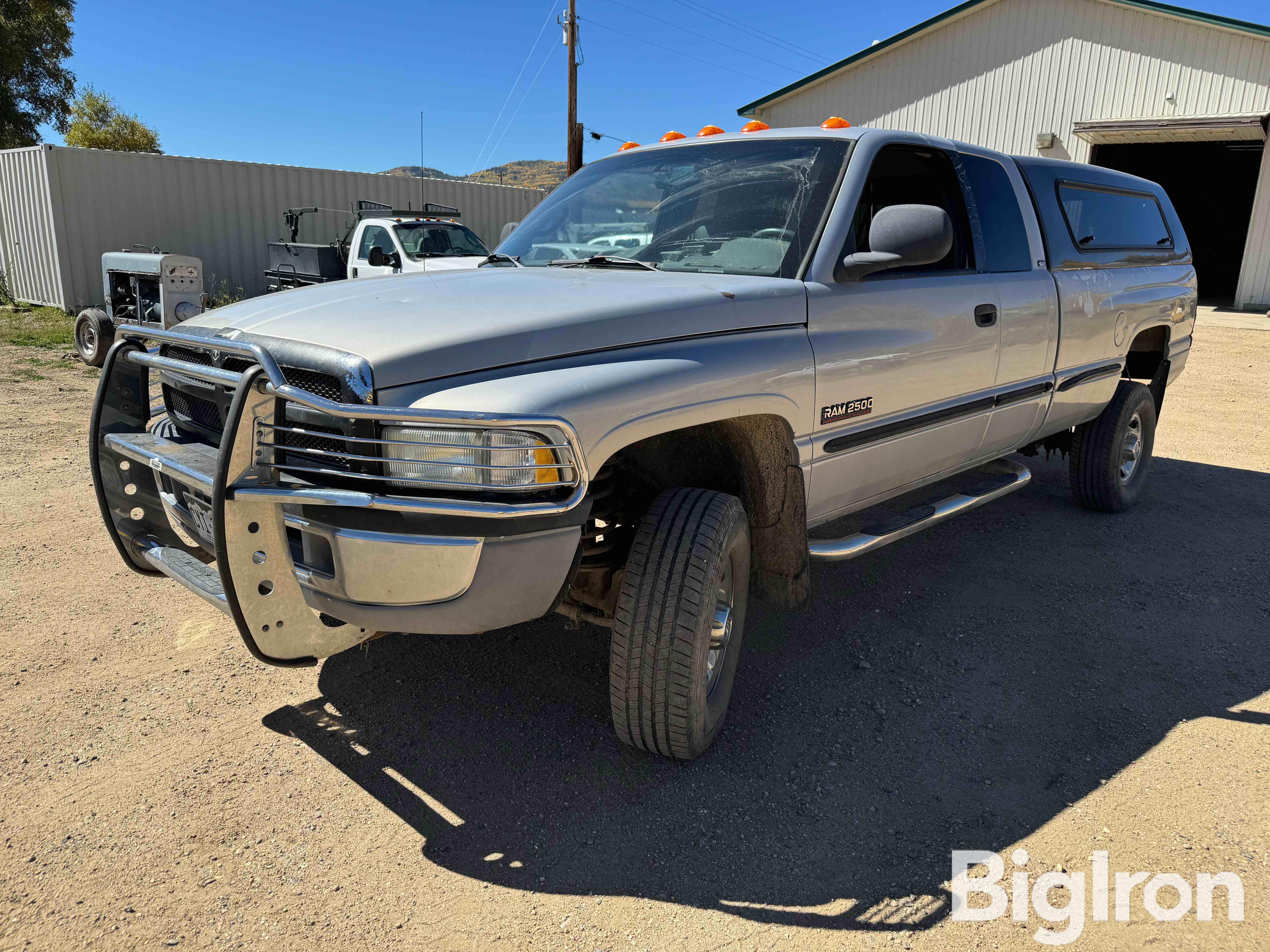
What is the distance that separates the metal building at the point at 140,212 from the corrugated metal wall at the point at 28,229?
0.08 feet

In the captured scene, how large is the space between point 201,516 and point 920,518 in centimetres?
267

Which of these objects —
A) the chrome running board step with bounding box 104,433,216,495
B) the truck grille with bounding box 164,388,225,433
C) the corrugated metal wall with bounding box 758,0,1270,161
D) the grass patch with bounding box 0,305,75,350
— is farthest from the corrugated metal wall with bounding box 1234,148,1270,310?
the grass patch with bounding box 0,305,75,350

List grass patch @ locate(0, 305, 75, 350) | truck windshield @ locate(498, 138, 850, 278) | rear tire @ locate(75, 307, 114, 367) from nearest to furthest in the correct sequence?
truck windshield @ locate(498, 138, 850, 278), rear tire @ locate(75, 307, 114, 367), grass patch @ locate(0, 305, 75, 350)

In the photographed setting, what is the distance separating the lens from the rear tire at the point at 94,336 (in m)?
9.76

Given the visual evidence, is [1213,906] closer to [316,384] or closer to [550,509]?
[550,509]

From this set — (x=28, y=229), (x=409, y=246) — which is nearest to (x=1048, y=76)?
(x=409, y=246)

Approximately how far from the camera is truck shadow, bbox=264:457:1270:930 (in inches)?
95.5

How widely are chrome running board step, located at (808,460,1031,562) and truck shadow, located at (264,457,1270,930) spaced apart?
0.47 metres

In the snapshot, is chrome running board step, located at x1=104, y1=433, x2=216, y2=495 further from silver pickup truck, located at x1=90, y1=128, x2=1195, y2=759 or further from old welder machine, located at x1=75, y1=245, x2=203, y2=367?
old welder machine, located at x1=75, y1=245, x2=203, y2=367

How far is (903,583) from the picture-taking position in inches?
173

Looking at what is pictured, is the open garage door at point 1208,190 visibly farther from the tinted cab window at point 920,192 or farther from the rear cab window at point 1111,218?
the tinted cab window at point 920,192

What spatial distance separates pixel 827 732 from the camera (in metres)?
3.08

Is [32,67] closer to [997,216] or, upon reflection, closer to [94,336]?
[94,336]

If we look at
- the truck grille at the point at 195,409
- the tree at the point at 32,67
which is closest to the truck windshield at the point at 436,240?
the truck grille at the point at 195,409
